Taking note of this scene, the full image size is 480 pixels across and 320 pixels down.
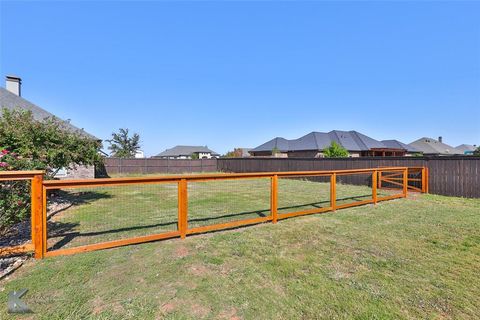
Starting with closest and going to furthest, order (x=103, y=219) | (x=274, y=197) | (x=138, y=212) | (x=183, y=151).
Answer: (x=274, y=197), (x=103, y=219), (x=138, y=212), (x=183, y=151)

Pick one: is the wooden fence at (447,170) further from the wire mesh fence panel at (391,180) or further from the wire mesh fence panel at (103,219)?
the wire mesh fence panel at (103,219)

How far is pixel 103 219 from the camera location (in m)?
5.89

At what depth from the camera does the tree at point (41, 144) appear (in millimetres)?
6551

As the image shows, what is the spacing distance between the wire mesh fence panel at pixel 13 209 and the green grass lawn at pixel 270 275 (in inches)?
32.8

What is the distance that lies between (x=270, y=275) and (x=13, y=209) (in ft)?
13.6

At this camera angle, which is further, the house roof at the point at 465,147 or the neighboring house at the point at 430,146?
the house roof at the point at 465,147

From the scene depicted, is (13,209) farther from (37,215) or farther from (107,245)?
(107,245)

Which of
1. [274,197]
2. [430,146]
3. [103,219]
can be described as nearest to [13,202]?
[103,219]

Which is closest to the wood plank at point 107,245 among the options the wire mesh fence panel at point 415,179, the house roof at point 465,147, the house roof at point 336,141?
the wire mesh fence panel at point 415,179

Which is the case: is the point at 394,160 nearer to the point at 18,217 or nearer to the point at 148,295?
the point at 148,295

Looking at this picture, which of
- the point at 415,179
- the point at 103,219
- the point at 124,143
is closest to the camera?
the point at 103,219

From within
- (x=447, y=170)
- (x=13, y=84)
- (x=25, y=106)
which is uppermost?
(x=13, y=84)

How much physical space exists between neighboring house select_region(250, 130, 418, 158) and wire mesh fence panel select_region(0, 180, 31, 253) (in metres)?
28.7

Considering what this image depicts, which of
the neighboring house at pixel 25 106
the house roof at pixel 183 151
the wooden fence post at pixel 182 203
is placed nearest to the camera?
the wooden fence post at pixel 182 203
